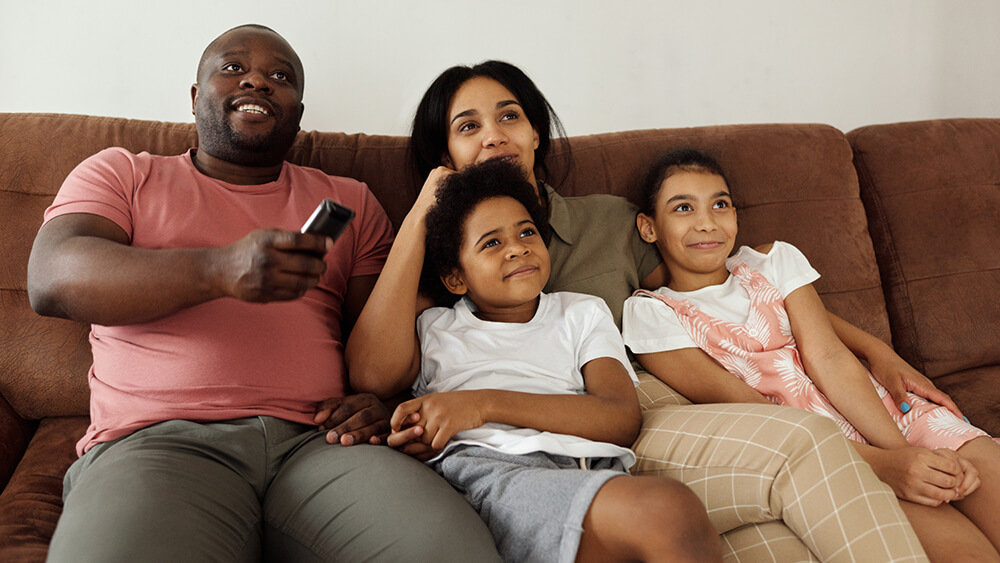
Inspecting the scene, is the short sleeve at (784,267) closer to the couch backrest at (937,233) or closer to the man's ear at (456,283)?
the couch backrest at (937,233)

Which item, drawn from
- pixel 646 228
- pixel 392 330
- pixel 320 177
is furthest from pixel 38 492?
pixel 646 228

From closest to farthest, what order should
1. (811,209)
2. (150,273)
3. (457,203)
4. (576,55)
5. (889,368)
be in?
1. (150,273)
2. (457,203)
3. (889,368)
4. (811,209)
5. (576,55)

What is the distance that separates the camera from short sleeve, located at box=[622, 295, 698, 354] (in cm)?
151

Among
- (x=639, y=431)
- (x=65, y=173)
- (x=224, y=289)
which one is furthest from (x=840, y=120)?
(x=65, y=173)

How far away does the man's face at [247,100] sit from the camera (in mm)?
1457

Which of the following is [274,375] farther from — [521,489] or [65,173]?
[65,173]

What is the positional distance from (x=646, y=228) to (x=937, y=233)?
0.84 metres

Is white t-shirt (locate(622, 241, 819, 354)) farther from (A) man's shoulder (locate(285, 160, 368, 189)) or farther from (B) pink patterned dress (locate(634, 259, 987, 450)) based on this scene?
(A) man's shoulder (locate(285, 160, 368, 189))

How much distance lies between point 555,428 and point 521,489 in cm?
18

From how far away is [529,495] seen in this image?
1042 mm

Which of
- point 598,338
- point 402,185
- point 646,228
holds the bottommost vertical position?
point 598,338

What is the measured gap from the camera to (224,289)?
1.08 meters

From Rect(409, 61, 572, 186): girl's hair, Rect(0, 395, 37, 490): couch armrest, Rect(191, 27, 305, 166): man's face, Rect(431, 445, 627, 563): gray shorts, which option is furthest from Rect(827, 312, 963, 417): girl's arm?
Rect(0, 395, 37, 490): couch armrest

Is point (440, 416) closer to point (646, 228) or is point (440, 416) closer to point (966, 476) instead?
point (646, 228)
